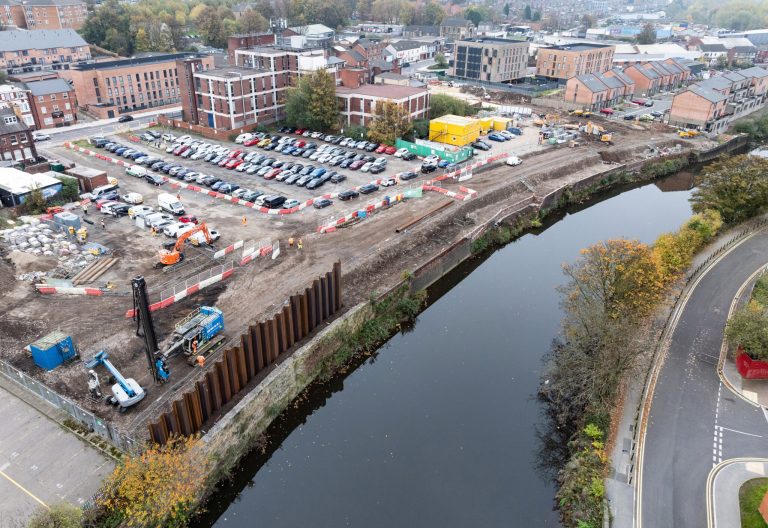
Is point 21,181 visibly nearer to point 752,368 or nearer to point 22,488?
point 22,488

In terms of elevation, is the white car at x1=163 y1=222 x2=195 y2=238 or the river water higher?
the white car at x1=163 y1=222 x2=195 y2=238

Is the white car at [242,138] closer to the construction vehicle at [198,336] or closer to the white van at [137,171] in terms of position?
the white van at [137,171]

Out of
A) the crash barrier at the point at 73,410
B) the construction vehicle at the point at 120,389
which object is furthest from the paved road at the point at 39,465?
the construction vehicle at the point at 120,389

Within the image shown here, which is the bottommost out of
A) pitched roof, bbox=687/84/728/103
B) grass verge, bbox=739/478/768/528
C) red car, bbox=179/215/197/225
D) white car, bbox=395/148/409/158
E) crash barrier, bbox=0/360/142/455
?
grass verge, bbox=739/478/768/528

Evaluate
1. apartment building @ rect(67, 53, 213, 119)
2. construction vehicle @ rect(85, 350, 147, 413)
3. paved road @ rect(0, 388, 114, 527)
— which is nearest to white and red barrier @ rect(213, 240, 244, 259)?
construction vehicle @ rect(85, 350, 147, 413)

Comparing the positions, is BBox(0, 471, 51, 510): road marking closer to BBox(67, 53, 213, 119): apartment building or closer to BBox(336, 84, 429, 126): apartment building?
BBox(336, 84, 429, 126): apartment building

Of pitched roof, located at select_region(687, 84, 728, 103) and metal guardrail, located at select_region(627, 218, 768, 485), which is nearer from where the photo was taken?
metal guardrail, located at select_region(627, 218, 768, 485)

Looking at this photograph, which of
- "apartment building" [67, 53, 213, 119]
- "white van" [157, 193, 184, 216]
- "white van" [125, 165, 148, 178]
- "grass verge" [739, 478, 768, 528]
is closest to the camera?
"grass verge" [739, 478, 768, 528]

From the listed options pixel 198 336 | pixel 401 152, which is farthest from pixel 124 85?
pixel 198 336

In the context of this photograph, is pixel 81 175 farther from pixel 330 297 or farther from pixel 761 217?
pixel 761 217
